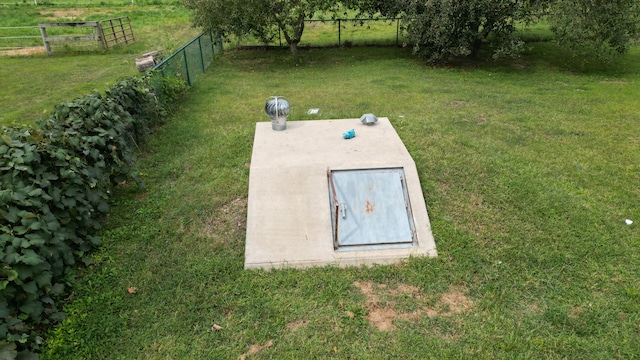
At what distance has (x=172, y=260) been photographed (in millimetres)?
4176

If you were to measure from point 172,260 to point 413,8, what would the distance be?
10141mm

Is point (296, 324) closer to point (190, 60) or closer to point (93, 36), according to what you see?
point (190, 60)

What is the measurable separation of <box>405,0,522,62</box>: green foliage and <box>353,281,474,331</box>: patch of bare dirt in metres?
9.07

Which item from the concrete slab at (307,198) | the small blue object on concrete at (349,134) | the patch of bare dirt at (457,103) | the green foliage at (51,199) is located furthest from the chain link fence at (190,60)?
the patch of bare dirt at (457,103)

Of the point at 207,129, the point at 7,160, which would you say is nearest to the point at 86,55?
the point at 207,129

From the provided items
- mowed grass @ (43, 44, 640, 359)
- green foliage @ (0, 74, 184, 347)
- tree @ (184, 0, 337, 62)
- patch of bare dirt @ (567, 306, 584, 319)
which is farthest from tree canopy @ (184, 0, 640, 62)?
patch of bare dirt @ (567, 306, 584, 319)

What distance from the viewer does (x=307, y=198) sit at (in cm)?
461

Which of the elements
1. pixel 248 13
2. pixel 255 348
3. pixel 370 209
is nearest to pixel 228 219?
pixel 370 209

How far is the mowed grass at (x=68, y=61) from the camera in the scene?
379 inches

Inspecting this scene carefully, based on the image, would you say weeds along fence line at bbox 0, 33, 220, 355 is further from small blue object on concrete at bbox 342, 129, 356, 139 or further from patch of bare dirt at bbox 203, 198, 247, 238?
small blue object on concrete at bbox 342, 129, 356, 139

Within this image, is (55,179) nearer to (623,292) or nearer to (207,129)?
(207,129)

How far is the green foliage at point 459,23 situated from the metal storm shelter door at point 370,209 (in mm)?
7807

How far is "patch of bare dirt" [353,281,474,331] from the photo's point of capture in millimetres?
3502

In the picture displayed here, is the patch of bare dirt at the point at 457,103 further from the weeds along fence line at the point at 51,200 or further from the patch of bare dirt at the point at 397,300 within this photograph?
the weeds along fence line at the point at 51,200
